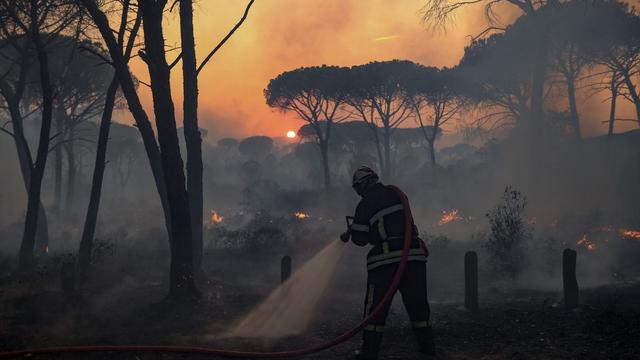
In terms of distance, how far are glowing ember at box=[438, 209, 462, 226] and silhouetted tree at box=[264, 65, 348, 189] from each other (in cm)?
926

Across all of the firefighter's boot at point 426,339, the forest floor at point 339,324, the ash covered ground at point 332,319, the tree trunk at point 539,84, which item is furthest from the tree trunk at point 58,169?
the firefighter's boot at point 426,339

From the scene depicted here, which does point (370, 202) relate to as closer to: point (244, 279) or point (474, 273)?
point (474, 273)

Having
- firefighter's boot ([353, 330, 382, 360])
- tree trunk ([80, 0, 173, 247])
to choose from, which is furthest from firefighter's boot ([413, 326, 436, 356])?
tree trunk ([80, 0, 173, 247])

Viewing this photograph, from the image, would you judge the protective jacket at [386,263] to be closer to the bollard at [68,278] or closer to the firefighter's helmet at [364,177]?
the firefighter's helmet at [364,177]

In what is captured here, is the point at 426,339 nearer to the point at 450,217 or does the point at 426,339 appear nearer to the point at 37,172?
the point at 37,172

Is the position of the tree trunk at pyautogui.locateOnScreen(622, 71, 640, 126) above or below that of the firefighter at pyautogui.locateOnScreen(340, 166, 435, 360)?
above

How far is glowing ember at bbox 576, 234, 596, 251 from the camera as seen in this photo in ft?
46.1

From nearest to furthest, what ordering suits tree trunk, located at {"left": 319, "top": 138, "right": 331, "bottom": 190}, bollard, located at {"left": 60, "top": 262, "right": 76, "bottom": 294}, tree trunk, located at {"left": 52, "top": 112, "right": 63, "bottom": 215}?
bollard, located at {"left": 60, "top": 262, "right": 76, "bottom": 294}, tree trunk, located at {"left": 52, "top": 112, "right": 63, "bottom": 215}, tree trunk, located at {"left": 319, "top": 138, "right": 331, "bottom": 190}

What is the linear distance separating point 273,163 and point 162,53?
6467 centimetres

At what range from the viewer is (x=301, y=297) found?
9.65 meters

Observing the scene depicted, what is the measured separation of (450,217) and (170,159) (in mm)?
17041

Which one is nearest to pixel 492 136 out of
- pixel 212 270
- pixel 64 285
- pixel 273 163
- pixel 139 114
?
→ pixel 212 270

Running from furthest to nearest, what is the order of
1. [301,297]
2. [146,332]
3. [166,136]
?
1. [301,297]
2. [166,136]
3. [146,332]

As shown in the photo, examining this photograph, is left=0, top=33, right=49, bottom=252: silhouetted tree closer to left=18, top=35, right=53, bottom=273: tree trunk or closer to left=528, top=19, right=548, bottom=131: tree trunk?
left=18, top=35, right=53, bottom=273: tree trunk
